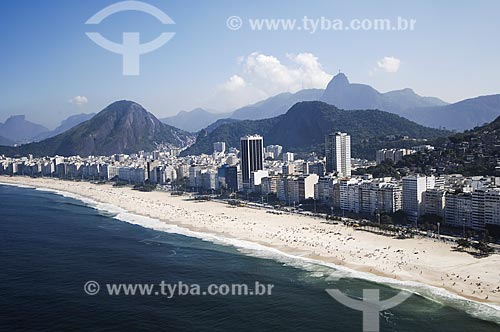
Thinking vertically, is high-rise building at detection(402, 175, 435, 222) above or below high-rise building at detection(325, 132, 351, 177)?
below

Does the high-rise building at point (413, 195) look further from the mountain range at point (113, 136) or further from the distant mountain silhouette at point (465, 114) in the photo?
the distant mountain silhouette at point (465, 114)

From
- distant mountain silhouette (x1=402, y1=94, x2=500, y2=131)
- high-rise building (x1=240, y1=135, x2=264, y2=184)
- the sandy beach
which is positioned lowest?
the sandy beach

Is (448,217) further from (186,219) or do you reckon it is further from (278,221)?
(186,219)

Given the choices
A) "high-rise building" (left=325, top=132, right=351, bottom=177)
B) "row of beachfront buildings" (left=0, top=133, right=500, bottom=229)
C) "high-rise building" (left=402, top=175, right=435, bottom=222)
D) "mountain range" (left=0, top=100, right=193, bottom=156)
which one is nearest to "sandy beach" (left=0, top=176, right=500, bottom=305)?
"row of beachfront buildings" (left=0, top=133, right=500, bottom=229)

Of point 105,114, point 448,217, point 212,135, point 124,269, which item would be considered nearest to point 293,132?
point 212,135

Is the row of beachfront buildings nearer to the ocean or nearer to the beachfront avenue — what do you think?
the ocean

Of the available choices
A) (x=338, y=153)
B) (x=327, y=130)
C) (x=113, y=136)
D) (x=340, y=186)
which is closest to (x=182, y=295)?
(x=340, y=186)
